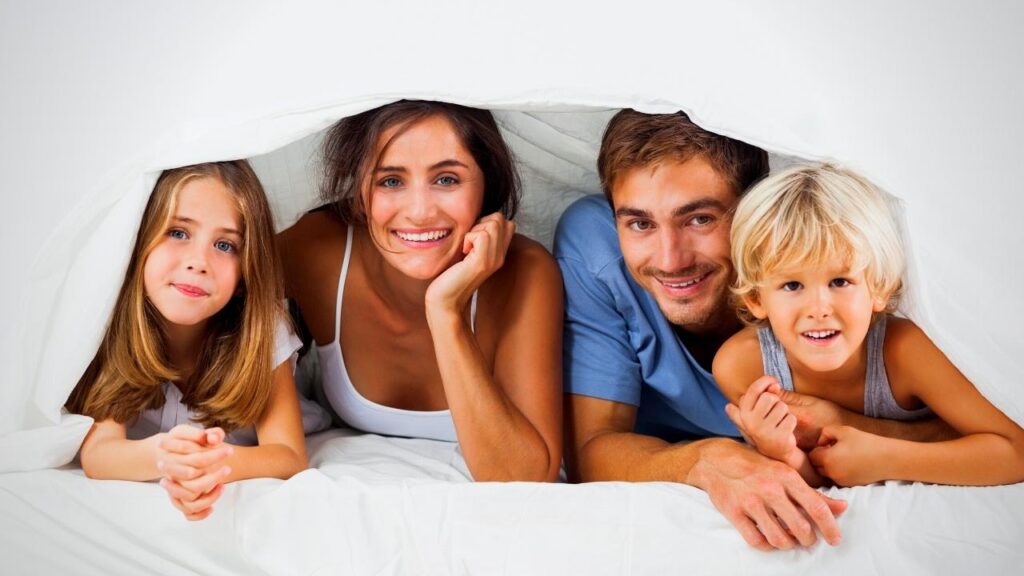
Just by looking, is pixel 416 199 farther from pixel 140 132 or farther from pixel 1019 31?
pixel 1019 31

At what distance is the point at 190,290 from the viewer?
184 centimetres

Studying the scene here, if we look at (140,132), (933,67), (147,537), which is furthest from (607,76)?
(140,132)

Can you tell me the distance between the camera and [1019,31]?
218 cm

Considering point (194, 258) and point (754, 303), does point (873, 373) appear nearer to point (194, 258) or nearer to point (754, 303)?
point (754, 303)

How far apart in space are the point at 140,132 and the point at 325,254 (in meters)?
0.61

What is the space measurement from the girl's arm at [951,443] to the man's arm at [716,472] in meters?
0.13

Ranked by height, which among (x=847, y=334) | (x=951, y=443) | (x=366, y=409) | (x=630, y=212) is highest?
(x=630, y=212)

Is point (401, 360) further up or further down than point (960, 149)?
further down

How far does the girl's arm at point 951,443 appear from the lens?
65.0 inches

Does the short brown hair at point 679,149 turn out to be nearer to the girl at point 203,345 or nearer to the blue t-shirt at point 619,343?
the blue t-shirt at point 619,343

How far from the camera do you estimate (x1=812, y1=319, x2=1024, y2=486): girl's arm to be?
1.65 meters

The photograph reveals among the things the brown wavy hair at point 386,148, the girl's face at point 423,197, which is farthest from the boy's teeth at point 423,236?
the brown wavy hair at point 386,148

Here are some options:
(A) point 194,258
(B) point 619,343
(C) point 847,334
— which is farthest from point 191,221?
(C) point 847,334

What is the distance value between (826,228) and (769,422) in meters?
0.27
